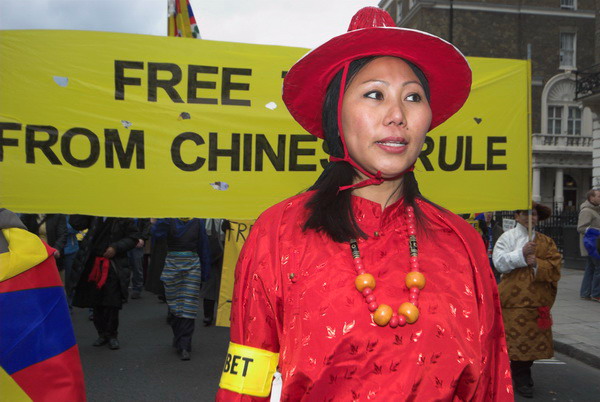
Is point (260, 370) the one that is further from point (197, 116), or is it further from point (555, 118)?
point (555, 118)

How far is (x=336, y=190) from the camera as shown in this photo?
5.87 ft

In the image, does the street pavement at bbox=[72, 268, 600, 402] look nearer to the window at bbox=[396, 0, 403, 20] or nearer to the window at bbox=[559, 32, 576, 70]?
the window at bbox=[396, 0, 403, 20]

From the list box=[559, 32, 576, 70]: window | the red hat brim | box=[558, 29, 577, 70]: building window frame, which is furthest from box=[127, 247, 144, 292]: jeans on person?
box=[559, 32, 576, 70]: window

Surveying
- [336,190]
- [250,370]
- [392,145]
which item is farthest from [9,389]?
[392,145]

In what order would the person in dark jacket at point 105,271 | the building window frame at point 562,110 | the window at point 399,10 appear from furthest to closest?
the window at point 399,10 < the building window frame at point 562,110 < the person in dark jacket at point 105,271

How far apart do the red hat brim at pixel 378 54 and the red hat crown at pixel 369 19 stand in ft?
0.25

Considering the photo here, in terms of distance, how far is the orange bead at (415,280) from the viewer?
5.11 ft

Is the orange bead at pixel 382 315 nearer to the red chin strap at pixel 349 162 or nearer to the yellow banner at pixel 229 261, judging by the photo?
the red chin strap at pixel 349 162

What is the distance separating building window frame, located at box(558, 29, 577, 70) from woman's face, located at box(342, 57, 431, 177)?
125 feet

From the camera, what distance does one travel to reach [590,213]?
9.08 meters

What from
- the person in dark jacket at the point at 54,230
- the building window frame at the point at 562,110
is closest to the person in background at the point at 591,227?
the person in dark jacket at the point at 54,230

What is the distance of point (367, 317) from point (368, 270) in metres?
0.14

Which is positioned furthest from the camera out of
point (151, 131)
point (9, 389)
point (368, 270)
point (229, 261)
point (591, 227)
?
point (591, 227)

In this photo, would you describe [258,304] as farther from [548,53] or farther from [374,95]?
[548,53]
